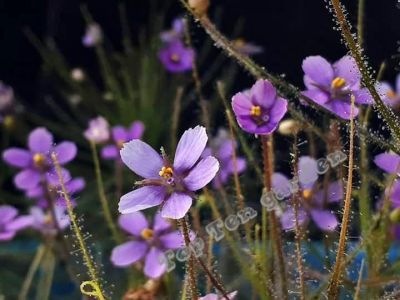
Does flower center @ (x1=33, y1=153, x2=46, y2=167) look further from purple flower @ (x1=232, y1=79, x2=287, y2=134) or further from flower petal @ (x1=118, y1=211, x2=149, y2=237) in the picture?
purple flower @ (x1=232, y1=79, x2=287, y2=134)

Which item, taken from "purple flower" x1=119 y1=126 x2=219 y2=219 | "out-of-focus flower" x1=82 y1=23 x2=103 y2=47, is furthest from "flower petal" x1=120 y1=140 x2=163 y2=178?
"out-of-focus flower" x1=82 y1=23 x2=103 y2=47

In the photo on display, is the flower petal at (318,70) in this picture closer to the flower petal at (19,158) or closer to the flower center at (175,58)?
the flower petal at (19,158)

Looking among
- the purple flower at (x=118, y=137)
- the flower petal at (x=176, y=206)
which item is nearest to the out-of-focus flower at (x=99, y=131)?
the purple flower at (x=118, y=137)

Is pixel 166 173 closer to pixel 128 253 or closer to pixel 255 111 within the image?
pixel 255 111

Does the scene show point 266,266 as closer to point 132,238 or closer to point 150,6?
point 132,238

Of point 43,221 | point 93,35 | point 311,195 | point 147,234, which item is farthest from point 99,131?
point 311,195

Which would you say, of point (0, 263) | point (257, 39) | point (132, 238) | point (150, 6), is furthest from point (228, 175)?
point (150, 6)
